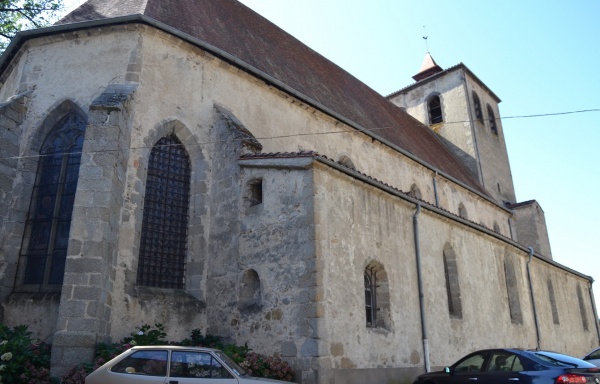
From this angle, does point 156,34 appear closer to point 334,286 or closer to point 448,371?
point 334,286

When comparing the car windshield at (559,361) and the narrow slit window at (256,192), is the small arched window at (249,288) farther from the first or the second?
the car windshield at (559,361)

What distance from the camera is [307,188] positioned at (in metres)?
8.85

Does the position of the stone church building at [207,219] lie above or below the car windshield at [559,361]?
above

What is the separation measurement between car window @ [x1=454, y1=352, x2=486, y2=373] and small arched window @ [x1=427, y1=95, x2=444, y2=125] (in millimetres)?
20840

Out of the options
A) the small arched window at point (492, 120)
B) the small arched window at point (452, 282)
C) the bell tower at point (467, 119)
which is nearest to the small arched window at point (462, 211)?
the bell tower at point (467, 119)

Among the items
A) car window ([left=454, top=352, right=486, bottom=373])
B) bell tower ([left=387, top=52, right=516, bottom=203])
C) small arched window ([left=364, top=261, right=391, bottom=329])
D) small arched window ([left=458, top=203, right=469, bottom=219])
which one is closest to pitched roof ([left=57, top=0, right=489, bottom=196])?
small arched window ([left=458, top=203, right=469, bottom=219])

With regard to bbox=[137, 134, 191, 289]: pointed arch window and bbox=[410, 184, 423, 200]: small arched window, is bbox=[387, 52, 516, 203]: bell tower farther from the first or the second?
bbox=[137, 134, 191, 289]: pointed arch window

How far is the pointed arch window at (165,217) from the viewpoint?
9.62m

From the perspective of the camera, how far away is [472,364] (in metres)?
7.54

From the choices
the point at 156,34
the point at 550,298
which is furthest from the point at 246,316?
the point at 550,298

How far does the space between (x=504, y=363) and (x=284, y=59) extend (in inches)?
445

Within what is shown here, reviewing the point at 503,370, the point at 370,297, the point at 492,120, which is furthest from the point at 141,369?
the point at 492,120

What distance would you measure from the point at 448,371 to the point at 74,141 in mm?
8570

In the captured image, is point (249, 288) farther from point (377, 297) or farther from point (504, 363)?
point (504, 363)
